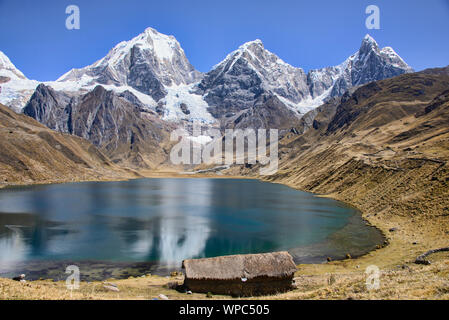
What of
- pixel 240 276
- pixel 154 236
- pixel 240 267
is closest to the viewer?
pixel 240 276

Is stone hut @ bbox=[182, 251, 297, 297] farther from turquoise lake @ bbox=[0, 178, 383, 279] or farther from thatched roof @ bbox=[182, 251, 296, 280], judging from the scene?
turquoise lake @ bbox=[0, 178, 383, 279]

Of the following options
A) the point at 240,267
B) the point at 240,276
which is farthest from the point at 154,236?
the point at 240,276

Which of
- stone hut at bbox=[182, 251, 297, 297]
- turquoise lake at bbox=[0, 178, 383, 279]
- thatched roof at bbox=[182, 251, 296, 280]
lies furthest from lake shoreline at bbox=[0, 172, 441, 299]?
turquoise lake at bbox=[0, 178, 383, 279]

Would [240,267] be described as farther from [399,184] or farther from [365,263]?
[399,184]

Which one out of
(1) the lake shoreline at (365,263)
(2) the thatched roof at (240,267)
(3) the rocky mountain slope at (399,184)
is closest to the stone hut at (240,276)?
(2) the thatched roof at (240,267)
